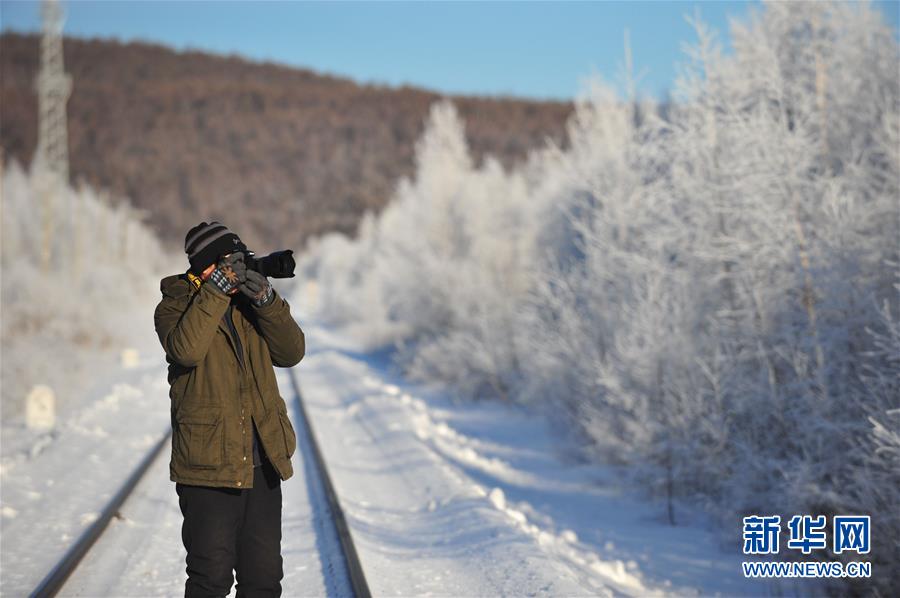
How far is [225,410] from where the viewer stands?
138 inches

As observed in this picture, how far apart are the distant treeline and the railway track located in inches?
2407

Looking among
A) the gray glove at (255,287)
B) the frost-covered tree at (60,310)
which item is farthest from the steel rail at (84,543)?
the frost-covered tree at (60,310)

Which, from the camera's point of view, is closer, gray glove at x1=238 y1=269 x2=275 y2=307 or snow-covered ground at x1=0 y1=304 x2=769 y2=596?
gray glove at x1=238 y1=269 x2=275 y2=307

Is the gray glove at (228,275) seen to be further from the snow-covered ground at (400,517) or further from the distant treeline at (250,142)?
the distant treeline at (250,142)

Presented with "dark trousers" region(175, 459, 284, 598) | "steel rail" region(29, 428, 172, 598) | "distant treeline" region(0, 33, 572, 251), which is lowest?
"steel rail" region(29, 428, 172, 598)

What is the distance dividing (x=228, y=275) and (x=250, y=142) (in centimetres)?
14531

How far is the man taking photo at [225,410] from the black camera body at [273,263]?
0.18 feet

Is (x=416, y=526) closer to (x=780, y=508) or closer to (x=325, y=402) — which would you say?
(x=780, y=508)

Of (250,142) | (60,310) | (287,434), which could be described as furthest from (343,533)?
(250,142)

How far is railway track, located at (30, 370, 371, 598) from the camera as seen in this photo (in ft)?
17.4

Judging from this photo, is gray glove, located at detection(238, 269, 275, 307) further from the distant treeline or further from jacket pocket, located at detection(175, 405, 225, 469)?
the distant treeline

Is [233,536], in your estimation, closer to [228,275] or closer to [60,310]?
[228,275]

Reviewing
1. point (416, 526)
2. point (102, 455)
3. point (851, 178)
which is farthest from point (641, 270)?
point (102, 455)

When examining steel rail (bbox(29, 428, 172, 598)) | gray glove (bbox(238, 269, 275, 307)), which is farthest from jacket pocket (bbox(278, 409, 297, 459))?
steel rail (bbox(29, 428, 172, 598))
